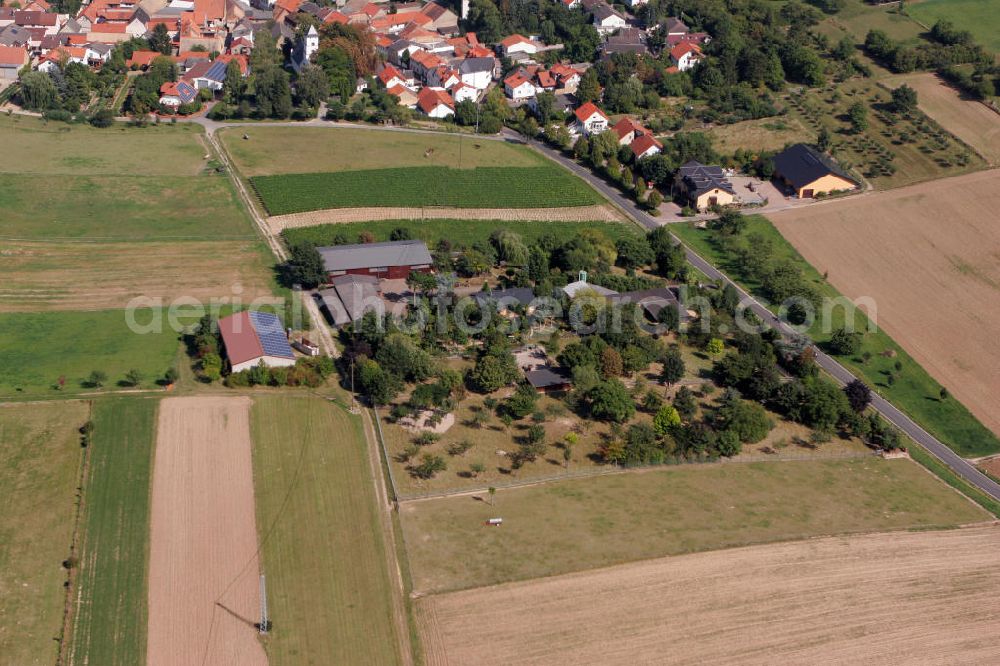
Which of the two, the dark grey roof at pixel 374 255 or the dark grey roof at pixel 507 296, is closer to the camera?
the dark grey roof at pixel 507 296

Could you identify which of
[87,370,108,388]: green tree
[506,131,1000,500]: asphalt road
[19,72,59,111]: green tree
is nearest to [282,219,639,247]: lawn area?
[506,131,1000,500]: asphalt road

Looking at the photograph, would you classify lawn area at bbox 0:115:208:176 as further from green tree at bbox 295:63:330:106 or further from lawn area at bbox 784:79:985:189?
lawn area at bbox 784:79:985:189

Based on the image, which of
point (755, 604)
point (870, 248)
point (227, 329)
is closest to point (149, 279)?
point (227, 329)

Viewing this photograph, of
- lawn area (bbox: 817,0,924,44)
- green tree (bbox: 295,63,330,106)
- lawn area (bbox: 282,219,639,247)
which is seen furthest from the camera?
lawn area (bbox: 817,0,924,44)

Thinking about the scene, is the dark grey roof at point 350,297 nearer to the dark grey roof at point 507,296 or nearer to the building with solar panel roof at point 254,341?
the building with solar panel roof at point 254,341

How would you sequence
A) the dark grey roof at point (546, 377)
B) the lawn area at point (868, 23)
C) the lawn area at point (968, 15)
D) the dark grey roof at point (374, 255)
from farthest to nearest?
1. the lawn area at point (868, 23)
2. the lawn area at point (968, 15)
3. the dark grey roof at point (374, 255)
4. the dark grey roof at point (546, 377)

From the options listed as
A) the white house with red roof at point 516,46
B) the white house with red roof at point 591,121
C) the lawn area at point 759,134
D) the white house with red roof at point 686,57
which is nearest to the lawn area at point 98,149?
the white house with red roof at point 591,121
